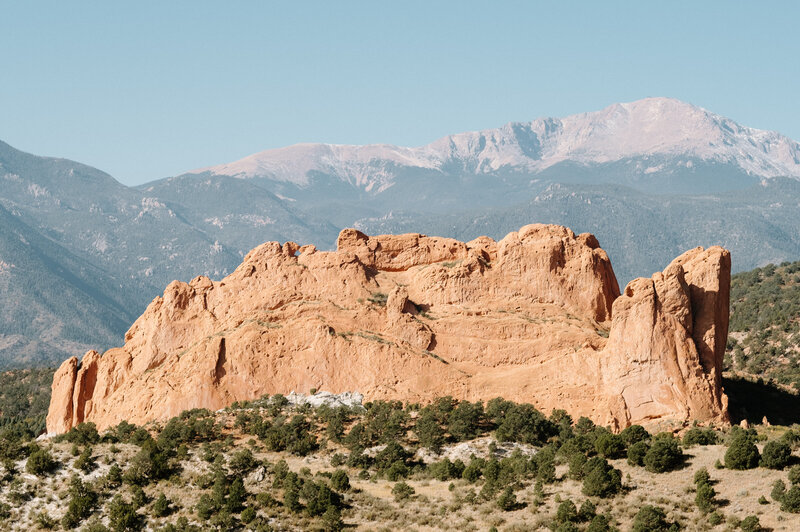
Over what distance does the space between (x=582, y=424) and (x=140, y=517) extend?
25920mm

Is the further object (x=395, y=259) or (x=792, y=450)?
(x=395, y=259)

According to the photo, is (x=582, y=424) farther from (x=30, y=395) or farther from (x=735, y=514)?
(x=30, y=395)

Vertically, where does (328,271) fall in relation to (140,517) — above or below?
above

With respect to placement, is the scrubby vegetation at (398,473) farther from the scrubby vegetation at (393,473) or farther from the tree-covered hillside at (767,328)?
the tree-covered hillside at (767,328)

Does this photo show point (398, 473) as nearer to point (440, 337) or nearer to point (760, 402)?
point (440, 337)

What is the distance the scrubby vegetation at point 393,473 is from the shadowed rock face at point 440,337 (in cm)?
276

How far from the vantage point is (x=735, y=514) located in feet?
193

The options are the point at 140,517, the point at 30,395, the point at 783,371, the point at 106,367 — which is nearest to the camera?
the point at 140,517

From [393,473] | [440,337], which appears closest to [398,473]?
[393,473]

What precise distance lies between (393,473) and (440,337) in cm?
1287

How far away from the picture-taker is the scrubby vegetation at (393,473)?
6112 centimetres

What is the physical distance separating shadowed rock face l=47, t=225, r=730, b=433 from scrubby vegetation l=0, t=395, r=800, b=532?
9.04ft

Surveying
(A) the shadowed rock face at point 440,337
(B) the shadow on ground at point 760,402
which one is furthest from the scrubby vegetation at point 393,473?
(B) the shadow on ground at point 760,402

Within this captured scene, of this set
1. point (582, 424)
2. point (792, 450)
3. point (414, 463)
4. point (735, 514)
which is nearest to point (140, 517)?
point (414, 463)
